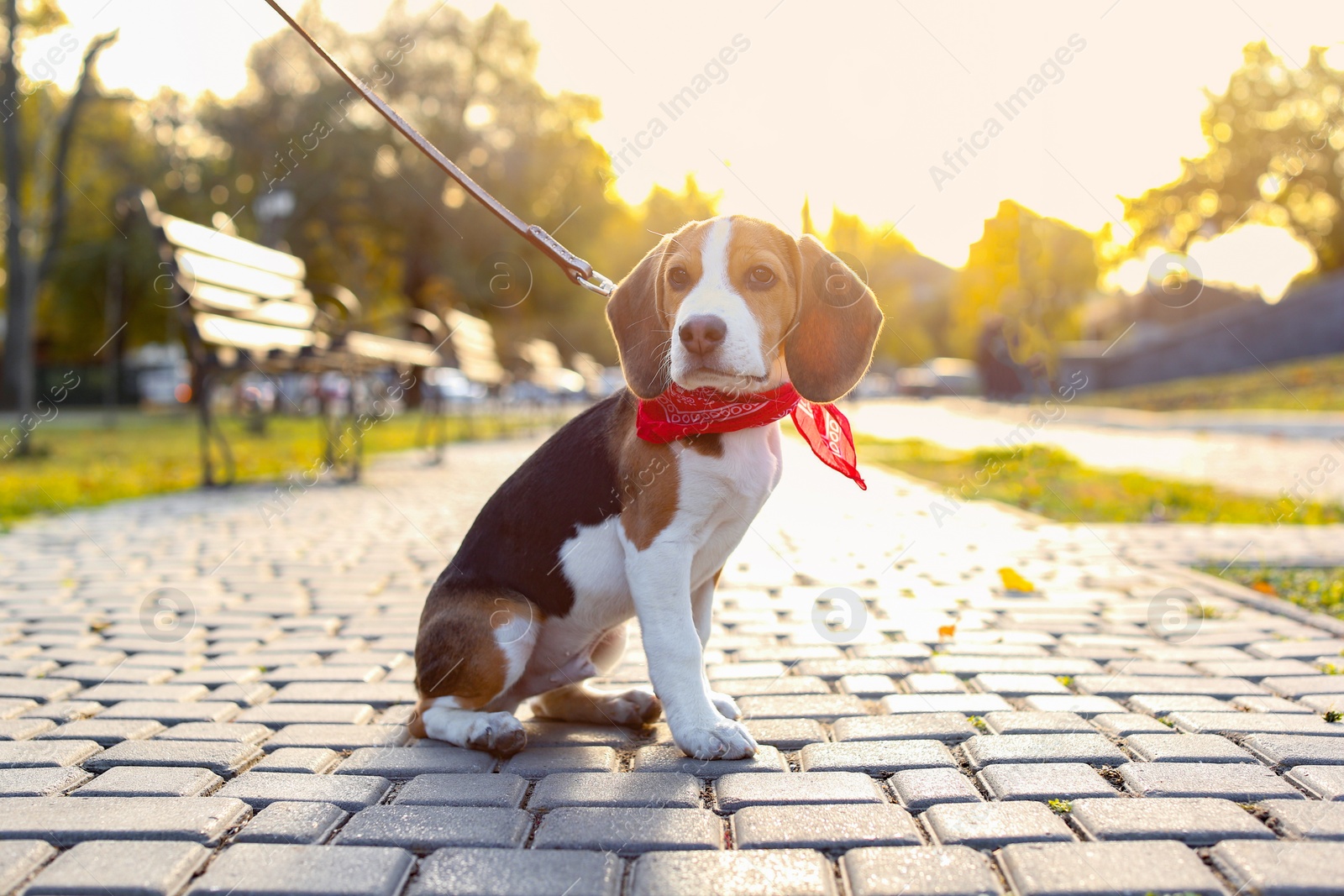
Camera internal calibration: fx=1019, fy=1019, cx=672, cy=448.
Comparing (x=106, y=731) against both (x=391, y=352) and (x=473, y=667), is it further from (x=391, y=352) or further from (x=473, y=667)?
(x=391, y=352)

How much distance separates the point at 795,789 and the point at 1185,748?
3.72 feet

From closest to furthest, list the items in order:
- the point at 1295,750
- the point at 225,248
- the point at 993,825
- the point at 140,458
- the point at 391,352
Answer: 1. the point at 993,825
2. the point at 1295,750
3. the point at 225,248
4. the point at 391,352
5. the point at 140,458

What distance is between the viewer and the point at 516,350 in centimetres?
1947

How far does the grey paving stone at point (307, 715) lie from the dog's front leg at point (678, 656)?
1045mm

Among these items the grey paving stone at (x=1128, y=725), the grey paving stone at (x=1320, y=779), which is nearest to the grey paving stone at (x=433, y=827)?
the grey paving stone at (x=1128, y=725)

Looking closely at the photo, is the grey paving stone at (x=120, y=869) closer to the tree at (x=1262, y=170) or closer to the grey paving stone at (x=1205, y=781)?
the grey paving stone at (x=1205, y=781)

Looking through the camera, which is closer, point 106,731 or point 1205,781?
point 1205,781

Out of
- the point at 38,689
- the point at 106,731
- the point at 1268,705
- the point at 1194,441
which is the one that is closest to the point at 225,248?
the point at 38,689

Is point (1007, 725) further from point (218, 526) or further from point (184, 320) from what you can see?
point (184, 320)

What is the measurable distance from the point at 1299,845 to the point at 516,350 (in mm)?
18052

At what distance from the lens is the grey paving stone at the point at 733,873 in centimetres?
200

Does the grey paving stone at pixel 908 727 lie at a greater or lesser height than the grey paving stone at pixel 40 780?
lesser

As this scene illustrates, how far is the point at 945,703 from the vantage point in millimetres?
3297

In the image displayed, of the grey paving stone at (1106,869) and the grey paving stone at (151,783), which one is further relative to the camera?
the grey paving stone at (151,783)
